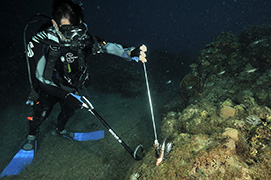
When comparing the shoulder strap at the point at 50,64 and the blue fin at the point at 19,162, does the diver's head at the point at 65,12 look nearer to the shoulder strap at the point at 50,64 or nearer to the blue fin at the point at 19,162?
the shoulder strap at the point at 50,64

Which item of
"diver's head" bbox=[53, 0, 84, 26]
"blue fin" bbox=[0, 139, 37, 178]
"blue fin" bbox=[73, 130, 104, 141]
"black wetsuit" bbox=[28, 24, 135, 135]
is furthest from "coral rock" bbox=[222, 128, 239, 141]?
"blue fin" bbox=[0, 139, 37, 178]

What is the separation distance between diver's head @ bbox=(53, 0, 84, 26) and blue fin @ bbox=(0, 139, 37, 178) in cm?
330

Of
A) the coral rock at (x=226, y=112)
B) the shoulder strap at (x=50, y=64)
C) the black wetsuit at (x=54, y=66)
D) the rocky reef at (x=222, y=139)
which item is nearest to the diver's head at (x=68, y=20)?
the black wetsuit at (x=54, y=66)

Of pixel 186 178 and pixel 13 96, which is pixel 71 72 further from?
pixel 13 96

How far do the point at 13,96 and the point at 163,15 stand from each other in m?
174

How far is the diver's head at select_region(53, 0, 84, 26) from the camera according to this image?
2.70 m

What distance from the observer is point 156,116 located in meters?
5.56

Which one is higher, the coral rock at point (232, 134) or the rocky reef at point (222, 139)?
the coral rock at point (232, 134)

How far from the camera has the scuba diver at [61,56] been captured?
8.87ft

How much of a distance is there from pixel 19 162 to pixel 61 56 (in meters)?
2.80

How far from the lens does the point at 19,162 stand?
10.6 feet

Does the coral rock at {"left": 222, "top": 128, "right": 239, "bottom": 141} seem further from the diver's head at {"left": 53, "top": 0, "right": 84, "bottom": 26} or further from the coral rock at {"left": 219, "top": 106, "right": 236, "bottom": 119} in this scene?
the diver's head at {"left": 53, "top": 0, "right": 84, "bottom": 26}

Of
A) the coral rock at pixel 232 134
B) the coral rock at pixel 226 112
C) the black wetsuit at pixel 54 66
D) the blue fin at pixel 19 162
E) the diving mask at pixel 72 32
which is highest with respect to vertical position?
the diving mask at pixel 72 32

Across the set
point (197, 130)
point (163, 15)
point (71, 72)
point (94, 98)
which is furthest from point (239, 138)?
point (163, 15)
